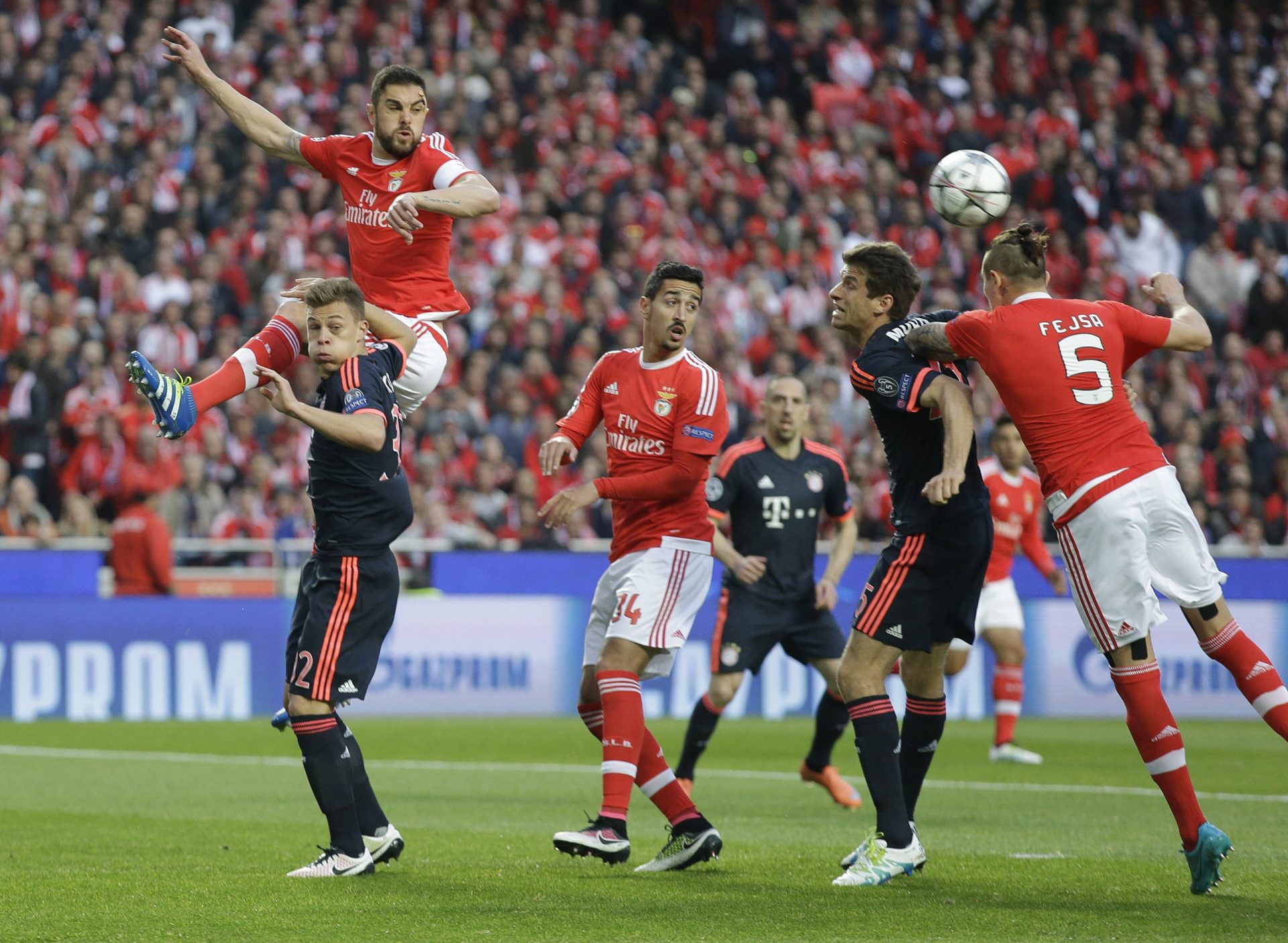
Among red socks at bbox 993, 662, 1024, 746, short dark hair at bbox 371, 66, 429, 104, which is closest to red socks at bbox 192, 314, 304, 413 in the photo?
short dark hair at bbox 371, 66, 429, 104

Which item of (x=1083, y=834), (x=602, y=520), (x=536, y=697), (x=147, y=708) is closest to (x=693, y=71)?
(x=602, y=520)

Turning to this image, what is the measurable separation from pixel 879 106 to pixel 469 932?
2087cm

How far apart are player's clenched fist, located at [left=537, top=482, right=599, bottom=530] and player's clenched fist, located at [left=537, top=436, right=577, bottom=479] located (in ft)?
0.38

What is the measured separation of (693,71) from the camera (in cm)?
2427

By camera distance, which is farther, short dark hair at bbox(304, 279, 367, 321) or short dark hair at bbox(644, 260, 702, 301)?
short dark hair at bbox(644, 260, 702, 301)

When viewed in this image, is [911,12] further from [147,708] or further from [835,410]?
[147,708]

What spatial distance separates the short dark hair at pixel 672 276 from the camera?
298 inches

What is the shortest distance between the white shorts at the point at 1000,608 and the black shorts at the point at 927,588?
6.76m

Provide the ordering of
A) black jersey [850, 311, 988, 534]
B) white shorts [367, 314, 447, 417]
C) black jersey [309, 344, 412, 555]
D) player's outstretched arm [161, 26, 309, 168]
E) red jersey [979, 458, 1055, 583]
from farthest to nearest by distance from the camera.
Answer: red jersey [979, 458, 1055, 583], player's outstretched arm [161, 26, 309, 168], white shorts [367, 314, 447, 417], black jersey [850, 311, 988, 534], black jersey [309, 344, 412, 555]

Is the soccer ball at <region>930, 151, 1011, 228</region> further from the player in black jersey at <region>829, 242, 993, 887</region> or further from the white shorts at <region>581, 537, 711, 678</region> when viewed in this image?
the white shorts at <region>581, 537, 711, 678</region>

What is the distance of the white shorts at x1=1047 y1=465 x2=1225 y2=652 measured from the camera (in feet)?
21.5

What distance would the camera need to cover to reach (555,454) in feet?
23.8

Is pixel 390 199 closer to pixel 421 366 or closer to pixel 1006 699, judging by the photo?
pixel 421 366

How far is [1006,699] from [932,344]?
734 cm
